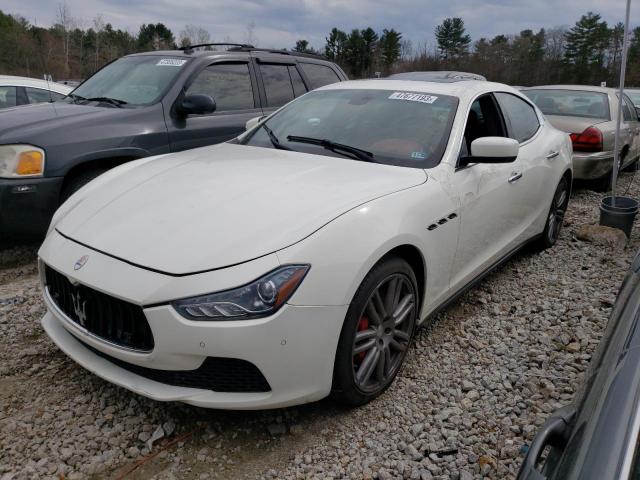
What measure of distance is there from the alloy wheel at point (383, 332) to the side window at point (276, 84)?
11.9ft

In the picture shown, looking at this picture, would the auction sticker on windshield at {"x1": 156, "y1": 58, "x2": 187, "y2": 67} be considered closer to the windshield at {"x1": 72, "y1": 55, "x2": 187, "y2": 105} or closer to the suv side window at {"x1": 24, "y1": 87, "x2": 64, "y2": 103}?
the windshield at {"x1": 72, "y1": 55, "x2": 187, "y2": 105}

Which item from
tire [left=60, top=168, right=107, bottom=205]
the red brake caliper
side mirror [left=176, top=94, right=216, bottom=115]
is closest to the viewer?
the red brake caliper

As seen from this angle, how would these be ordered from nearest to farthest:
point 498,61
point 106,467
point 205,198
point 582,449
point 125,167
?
point 582,449, point 106,467, point 205,198, point 125,167, point 498,61

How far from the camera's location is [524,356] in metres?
3.07

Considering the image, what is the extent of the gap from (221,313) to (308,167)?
118cm

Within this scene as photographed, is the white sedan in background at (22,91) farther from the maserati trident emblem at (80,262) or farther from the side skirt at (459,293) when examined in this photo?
the side skirt at (459,293)

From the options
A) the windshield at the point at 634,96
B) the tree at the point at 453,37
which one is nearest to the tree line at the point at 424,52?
the tree at the point at 453,37

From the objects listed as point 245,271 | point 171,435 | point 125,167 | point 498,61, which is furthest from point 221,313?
point 498,61

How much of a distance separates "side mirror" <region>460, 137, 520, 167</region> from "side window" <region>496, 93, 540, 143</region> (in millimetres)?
939

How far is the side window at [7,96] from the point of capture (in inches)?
292

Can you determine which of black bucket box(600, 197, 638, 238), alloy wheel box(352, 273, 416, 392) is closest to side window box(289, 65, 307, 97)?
black bucket box(600, 197, 638, 238)

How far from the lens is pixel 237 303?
1989mm

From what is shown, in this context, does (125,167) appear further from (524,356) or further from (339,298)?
(524,356)

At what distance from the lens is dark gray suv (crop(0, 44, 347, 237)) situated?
3.91m
